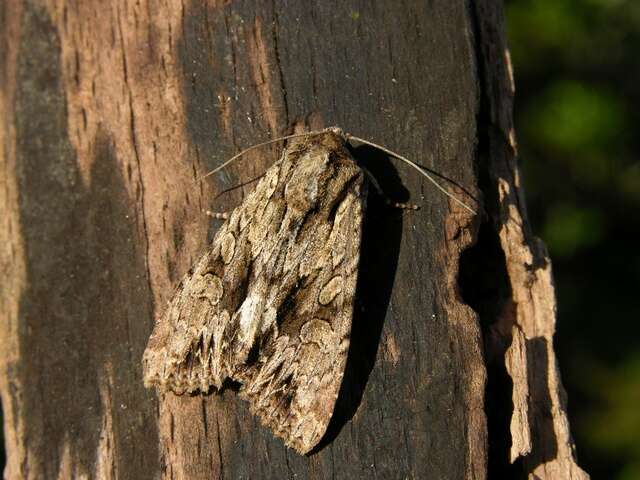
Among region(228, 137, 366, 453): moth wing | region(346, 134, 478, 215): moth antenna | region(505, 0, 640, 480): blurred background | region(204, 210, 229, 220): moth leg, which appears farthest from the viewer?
region(505, 0, 640, 480): blurred background

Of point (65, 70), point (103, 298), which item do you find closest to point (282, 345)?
point (103, 298)

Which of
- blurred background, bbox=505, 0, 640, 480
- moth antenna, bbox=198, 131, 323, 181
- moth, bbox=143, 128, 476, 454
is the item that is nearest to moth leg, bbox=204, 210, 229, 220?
moth, bbox=143, 128, 476, 454

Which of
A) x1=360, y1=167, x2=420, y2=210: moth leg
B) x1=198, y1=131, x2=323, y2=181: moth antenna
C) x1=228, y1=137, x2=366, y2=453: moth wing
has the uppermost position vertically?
x1=198, y1=131, x2=323, y2=181: moth antenna

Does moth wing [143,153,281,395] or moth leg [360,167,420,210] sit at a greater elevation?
moth leg [360,167,420,210]

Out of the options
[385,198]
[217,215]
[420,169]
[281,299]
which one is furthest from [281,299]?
[420,169]

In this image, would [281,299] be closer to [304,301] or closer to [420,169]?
[304,301]

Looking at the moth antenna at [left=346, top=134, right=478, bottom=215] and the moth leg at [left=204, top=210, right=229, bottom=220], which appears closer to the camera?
the moth antenna at [left=346, top=134, right=478, bottom=215]

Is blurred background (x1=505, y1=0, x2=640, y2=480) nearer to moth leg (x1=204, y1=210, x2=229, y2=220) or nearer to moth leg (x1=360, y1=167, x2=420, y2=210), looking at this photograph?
moth leg (x1=360, y1=167, x2=420, y2=210)

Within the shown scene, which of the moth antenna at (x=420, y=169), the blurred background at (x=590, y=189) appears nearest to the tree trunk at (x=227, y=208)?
the moth antenna at (x=420, y=169)
